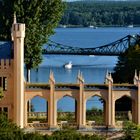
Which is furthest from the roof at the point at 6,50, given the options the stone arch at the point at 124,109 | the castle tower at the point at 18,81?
the stone arch at the point at 124,109

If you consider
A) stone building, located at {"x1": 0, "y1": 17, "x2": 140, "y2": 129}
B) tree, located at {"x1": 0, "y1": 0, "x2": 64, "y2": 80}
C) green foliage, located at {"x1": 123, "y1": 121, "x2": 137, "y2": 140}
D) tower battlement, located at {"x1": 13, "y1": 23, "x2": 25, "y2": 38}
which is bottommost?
green foliage, located at {"x1": 123, "y1": 121, "x2": 137, "y2": 140}

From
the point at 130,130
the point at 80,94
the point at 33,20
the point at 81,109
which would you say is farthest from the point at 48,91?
the point at 33,20

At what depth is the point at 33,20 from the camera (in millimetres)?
52688

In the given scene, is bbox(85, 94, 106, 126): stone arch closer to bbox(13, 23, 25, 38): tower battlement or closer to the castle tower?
the castle tower

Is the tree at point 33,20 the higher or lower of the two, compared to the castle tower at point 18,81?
higher

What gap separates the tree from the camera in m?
51.6

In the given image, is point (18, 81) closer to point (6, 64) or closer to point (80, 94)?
point (6, 64)

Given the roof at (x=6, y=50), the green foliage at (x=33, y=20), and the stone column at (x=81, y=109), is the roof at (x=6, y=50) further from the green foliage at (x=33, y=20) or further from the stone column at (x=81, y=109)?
the green foliage at (x=33, y=20)

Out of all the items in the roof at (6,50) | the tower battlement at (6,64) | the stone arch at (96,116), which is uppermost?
the roof at (6,50)

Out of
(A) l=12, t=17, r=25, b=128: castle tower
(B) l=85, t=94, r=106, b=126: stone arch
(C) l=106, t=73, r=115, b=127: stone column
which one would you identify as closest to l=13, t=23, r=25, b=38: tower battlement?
(A) l=12, t=17, r=25, b=128: castle tower

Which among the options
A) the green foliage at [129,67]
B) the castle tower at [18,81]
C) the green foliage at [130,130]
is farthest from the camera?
the green foliage at [129,67]

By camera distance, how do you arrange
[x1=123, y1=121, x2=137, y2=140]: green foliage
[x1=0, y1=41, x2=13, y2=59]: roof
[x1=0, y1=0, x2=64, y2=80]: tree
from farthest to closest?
1. [x1=0, y1=0, x2=64, y2=80]: tree
2. [x1=0, y1=41, x2=13, y2=59]: roof
3. [x1=123, y1=121, x2=137, y2=140]: green foliage

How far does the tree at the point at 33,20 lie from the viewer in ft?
169

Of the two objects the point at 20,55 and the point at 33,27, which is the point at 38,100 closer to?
the point at 33,27
